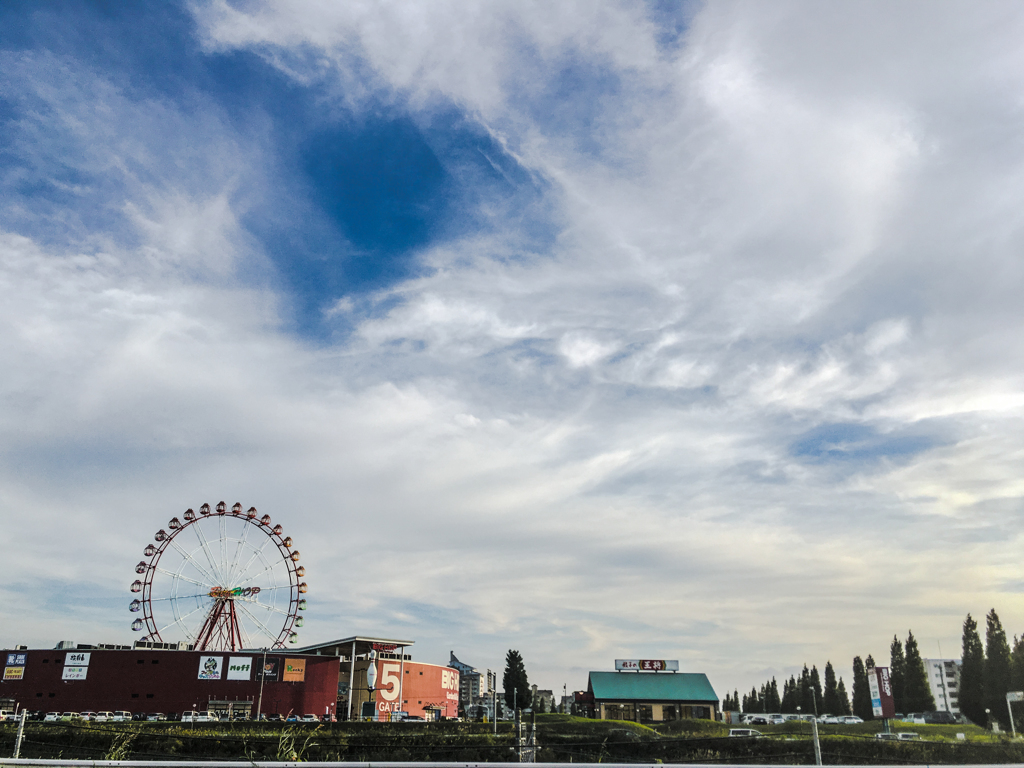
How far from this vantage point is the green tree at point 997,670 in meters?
71.6

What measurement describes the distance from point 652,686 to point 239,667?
48.8m

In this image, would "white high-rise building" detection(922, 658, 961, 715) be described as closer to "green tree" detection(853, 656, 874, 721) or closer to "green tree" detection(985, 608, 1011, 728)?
"green tree" detection(853, 656, 874, 721)

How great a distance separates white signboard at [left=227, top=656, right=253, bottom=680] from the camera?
70938 mm

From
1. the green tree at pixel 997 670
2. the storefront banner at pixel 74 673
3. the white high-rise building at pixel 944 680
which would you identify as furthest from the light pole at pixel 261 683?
the white high-rise building at pixel 944 680

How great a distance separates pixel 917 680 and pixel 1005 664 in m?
16.5

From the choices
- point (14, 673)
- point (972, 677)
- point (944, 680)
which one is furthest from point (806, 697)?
point (14, 673)

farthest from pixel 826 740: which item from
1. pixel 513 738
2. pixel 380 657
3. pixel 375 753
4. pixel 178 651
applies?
pixel 178 651

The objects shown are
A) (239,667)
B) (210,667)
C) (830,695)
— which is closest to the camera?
(210,667)

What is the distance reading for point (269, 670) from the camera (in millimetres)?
72062

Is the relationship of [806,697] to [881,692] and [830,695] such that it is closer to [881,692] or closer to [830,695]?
[830,695]

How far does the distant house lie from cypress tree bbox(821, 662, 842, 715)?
3440cm

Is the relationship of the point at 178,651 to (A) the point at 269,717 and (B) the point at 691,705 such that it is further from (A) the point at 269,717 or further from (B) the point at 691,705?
(B) the point at 691,705

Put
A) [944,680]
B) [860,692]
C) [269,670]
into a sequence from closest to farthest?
1. [269,670]
2. [860,692]
3. [944,680]

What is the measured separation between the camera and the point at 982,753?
38812 mm
